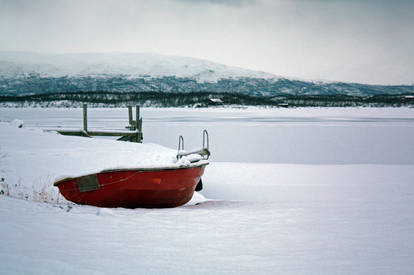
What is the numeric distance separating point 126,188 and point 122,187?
9 cm

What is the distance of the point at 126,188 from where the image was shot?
7766 millimetres

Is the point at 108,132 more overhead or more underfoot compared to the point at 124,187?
more overhead

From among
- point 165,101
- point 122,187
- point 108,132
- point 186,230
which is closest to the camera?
point 186,230

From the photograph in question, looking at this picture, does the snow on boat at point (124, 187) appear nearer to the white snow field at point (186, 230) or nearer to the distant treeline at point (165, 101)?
the white snow field at point (186, 230)

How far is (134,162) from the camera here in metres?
8.34

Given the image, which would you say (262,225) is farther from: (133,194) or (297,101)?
(297,101)

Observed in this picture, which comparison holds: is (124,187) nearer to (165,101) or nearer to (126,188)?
(126,188)

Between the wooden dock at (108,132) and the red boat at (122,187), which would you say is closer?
the red boat at (122,187)

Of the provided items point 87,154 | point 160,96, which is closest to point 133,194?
point 87,154

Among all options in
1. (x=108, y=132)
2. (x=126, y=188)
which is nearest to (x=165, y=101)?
(x=108, y=132)

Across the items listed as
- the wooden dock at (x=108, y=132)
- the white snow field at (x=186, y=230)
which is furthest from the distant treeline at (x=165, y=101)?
the white snow field at (x=186, y=230)

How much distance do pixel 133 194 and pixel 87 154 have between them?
8.27ft

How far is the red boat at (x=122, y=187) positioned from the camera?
303 inches

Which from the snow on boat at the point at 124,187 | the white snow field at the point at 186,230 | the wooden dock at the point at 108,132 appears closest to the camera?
the white snow field at the point at 186,230
